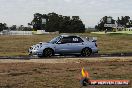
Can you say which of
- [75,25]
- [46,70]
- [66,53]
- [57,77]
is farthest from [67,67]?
[75,25]

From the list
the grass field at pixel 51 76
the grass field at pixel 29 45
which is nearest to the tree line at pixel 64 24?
the grass field at pixel 29 45

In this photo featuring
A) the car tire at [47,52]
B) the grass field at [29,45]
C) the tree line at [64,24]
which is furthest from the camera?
the tree line at [64,24]

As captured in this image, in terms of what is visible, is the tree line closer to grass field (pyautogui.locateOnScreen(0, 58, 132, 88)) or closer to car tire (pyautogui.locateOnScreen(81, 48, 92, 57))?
car tire (pyautogui.locateOnScreen(81, 48, 92, 57))

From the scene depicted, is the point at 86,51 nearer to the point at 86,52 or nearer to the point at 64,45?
the point at 86,52

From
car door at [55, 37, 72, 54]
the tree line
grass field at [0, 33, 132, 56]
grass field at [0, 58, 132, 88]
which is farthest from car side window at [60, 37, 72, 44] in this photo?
the tree line

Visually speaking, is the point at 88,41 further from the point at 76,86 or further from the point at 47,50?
the point at 76,86

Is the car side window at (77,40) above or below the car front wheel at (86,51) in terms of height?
above

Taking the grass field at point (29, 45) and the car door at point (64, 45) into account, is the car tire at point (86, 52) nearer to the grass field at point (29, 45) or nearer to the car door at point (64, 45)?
the car door at point (64, 45)

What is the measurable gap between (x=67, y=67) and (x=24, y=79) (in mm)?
4613

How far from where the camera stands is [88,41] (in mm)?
26688

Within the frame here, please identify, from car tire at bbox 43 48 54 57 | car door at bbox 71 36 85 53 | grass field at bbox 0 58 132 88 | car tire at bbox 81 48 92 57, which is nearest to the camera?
grass field at bbox 0 58 132 88

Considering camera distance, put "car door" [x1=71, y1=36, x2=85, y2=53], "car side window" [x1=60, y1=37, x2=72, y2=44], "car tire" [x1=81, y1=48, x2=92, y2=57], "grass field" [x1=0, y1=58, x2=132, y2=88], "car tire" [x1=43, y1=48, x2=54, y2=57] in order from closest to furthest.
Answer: "grass field" [x1=0, y1=58, x2=132, y2=88] < "car tire" [x1=43, y1=48, x2=54, y2=57] < "car side window" [x1=60, y1=37, x2=72, y2=44] < "car door" [x1=71, y1=36, x2=85, y2=53] < "car tire" [x1=81, y1=48, x2=92, y2=57]

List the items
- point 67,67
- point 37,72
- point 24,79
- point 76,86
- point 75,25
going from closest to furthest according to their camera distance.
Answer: point 76,86
point 24,79
point 37,72
point 67,67
point 75,25

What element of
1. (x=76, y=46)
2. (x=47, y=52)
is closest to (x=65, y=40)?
(x=76, y=46)
